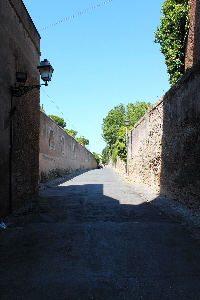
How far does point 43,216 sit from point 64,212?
527 millimetres

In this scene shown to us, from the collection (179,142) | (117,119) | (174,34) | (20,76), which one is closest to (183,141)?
(179,142)

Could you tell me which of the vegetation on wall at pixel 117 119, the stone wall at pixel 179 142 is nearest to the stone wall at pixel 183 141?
the stone wall at pixel 179 142

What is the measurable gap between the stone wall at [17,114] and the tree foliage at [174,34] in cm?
816

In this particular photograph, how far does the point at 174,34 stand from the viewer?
12.7m

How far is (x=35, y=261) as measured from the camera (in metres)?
2.76

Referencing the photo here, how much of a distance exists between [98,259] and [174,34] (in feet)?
43.0

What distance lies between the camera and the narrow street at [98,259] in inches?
83.8

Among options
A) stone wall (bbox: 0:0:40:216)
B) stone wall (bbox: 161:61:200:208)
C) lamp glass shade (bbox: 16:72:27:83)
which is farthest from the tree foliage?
lamp glass shade (bbox: 16:72:27:83)

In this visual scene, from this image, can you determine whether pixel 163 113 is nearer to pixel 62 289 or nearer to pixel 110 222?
pixel 110 222

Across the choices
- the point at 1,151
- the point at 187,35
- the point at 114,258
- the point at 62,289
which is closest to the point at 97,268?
the point at 114,258

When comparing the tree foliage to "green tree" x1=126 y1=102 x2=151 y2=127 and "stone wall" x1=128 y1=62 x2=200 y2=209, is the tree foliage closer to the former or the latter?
"stone wall" x1=128 y1=62 x2=200 y2=209

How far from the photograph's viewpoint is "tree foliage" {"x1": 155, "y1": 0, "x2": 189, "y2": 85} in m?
12.0

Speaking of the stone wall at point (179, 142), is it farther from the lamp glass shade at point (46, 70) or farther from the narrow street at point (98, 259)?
the lamp glass shade at point (46, 70)

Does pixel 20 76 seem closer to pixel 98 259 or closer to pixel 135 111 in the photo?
pixel 98 259
